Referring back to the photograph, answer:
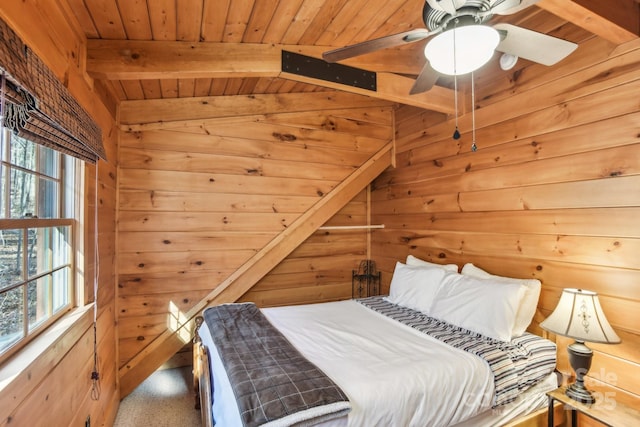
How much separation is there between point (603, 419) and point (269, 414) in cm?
168

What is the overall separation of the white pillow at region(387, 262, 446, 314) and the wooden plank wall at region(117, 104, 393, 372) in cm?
112

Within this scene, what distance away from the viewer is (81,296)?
1.97 m

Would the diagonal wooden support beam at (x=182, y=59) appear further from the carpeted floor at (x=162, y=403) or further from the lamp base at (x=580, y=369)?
the carpeted floor at (x=162, y=403)

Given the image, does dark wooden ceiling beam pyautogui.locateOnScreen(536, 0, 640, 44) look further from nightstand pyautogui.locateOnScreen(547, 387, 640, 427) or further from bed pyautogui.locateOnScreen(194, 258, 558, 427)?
nightstand pyautogui.locateOnScreen(547, 387, 640, 427)

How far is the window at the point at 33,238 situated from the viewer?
1.30m

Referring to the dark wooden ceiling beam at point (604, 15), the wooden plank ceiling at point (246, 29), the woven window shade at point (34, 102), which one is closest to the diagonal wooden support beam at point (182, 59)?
the wooden plank ceiling at point (246, 29)

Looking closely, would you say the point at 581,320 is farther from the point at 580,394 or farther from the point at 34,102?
the point at 34,102

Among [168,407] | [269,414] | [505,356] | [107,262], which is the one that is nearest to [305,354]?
[269,414]

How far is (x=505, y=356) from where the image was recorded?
1.87m

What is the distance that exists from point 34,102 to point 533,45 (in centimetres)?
202

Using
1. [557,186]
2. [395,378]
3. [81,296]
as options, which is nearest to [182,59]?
[81,296]

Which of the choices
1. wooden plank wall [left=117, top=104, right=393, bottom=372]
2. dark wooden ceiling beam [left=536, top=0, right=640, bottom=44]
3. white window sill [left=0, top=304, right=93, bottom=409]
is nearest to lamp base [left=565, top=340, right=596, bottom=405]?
dark wooden ceiling beam [left=536, top=0, right=640, bottom=44]

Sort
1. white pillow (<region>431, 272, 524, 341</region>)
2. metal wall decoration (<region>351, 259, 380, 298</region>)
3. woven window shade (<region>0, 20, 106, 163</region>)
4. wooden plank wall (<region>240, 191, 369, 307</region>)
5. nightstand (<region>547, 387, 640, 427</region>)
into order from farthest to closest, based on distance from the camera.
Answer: metal wall decoration (<region>351, 259, 380, 298</region>) → wooden plank wall (<region>240, 191, 369, 307</region>) → white pillow (<region>431, 272, 524, 341</region>) → nightstand (<region>547, 387, 640, 427</region>) → woven window shade (<region>0, 20, 106, 163</region>)

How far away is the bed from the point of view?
1.48m
